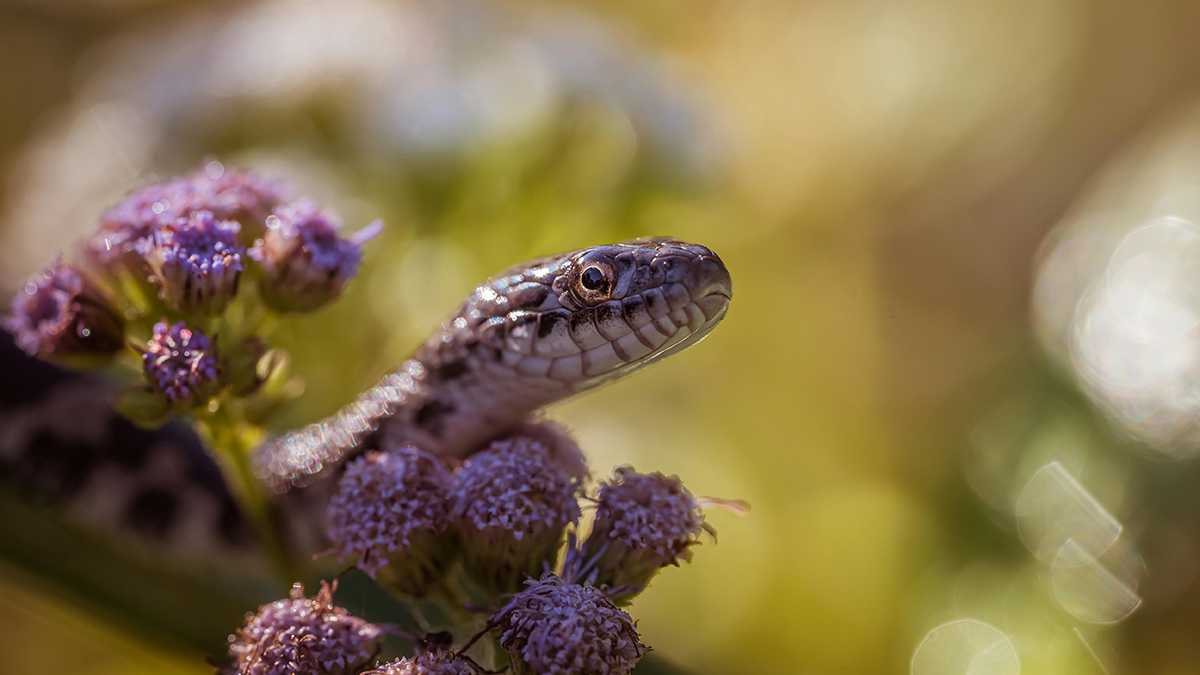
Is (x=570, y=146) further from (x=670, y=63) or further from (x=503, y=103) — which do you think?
(x=670, y=63)

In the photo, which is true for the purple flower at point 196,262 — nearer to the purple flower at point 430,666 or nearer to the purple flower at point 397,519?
the purple flower at point 397,519

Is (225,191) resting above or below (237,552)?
above

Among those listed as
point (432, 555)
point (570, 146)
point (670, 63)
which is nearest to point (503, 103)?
point (570, 146)

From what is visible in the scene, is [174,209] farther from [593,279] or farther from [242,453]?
[593,279]

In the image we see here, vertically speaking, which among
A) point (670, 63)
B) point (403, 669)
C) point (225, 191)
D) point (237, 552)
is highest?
point (670, 63)

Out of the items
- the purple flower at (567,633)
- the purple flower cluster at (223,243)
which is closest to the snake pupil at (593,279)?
the purple flower cluster at (223,243)

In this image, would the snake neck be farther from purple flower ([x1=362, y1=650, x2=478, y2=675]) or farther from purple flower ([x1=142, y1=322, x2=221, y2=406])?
purple flower ([x1=362, y1=650, x2=478, y2=675])

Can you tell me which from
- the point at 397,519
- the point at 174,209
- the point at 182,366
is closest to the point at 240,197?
the point at 174,209
